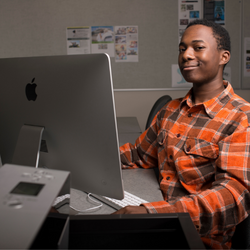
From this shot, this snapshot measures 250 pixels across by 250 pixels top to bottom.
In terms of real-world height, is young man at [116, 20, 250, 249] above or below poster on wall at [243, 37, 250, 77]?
below

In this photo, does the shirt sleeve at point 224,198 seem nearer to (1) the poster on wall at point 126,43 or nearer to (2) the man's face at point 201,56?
(2) the man's face at point 201,56

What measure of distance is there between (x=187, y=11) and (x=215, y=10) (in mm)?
271

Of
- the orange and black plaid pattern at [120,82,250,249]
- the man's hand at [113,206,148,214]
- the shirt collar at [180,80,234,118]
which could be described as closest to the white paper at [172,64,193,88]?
the orange and black plaid pattern at [120,82,250,249]

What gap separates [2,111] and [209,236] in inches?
28.8

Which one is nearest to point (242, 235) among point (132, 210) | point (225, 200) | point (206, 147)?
point (225, 200)

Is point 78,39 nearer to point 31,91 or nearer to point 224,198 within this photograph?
point 31,91

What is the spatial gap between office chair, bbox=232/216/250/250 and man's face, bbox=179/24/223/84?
0.51 metres

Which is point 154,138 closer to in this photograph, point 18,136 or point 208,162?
point 208,162

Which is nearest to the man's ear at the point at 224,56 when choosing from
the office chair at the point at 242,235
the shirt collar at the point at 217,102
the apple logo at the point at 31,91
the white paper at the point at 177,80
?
the shirt collar at the point at 217,102

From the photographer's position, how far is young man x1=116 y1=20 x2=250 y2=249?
0.76 m

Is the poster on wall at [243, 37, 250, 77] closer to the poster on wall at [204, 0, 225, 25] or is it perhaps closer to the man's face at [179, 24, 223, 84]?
the poster on wall at [204, 0, 225, 25]

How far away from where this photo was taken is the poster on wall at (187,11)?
259 cm

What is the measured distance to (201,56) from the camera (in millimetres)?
959

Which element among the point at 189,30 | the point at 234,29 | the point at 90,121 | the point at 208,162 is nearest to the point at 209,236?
the point at 208,162
